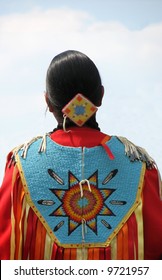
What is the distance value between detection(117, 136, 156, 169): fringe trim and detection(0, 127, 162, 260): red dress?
0.31 feet

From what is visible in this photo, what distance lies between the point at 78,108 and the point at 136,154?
35 cm

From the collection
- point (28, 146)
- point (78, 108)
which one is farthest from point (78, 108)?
point (28, 146)

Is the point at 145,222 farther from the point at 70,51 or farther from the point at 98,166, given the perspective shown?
the point at 70,51

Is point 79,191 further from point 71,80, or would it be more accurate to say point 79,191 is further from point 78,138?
point 71,80

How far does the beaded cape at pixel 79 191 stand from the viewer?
847cm

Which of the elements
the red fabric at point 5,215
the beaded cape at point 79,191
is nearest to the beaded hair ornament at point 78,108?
the beaded cape at point 79,191

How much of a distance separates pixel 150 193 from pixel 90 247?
37 cm

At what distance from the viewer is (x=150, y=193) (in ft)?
28.0

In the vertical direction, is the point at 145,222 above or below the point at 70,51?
below

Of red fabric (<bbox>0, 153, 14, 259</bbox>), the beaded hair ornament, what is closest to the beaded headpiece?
the beaded hair ornament

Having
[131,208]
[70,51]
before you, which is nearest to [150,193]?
[131,208]

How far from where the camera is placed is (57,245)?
8.44 metres

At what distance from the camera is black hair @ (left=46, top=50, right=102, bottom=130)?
28.0 ft

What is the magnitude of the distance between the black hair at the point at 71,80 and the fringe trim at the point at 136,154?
0.17 m
